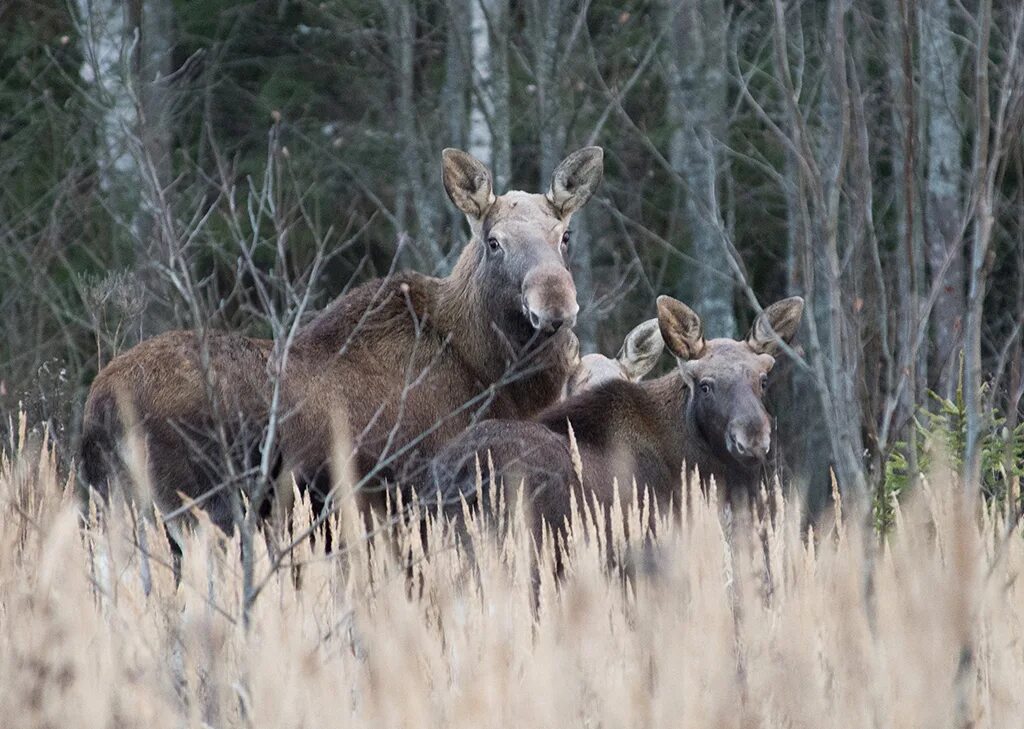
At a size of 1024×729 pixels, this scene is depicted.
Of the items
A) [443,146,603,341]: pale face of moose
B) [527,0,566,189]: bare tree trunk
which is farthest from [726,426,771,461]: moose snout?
[527,0,566,189]: bare tree trunk

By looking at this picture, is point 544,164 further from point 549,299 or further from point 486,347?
point 549,299

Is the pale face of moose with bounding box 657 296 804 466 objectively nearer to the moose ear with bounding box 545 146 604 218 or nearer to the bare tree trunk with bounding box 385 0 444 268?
the moose ear with bounding box 545 146 604 218

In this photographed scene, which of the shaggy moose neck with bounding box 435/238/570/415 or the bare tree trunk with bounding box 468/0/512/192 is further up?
the bare tree trunk with bounding box 468/0/512/192

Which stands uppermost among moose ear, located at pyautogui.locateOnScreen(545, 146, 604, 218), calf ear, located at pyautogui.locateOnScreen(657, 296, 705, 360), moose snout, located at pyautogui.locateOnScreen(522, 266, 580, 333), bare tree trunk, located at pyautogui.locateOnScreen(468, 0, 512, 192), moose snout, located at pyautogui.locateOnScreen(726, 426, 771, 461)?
bare tree trunk, located at pyautogui.locateOnScreen(468, 0, 512, 192)

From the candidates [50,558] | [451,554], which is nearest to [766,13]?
[451,554]

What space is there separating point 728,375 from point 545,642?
4.15m

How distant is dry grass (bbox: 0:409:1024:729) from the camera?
3.86 m

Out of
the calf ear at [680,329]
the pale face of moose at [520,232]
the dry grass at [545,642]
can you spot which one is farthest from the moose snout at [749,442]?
the dry grass at [545,642]

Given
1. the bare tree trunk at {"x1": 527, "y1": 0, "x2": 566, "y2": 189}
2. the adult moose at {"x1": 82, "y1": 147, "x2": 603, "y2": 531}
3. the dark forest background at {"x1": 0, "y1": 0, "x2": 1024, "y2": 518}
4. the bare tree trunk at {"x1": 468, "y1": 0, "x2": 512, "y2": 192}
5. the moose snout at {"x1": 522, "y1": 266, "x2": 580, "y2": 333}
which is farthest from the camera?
the bare tree trunk at {"x1": 468, "y1": 0, "x2": 512, "y2": 192}

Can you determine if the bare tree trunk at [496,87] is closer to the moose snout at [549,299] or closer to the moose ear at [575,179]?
the moose ear at [575,179]

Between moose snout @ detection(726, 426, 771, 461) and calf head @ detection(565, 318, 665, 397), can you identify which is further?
calf head @ detection(565, 318, 665, 397)

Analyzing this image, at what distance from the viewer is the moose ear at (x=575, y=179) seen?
27.7ft

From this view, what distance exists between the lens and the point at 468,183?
845cm

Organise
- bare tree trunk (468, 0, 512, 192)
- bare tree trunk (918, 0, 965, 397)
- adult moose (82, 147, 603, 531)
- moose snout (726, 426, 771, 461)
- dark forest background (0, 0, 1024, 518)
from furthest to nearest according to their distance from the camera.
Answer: bare tree trunk (468, 0, 512, 192) < bare tree trunk (918, 0, 965, 397) < moose snout (726, 426, 771, 461) < adult moose (82, 147, 603, 531) < dark forest background (0, 0, 1024, 518)
